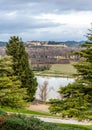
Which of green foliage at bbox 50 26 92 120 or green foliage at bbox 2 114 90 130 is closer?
green foliage at bbox 2 114 90 130

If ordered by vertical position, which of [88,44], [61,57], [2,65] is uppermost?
[88,44]

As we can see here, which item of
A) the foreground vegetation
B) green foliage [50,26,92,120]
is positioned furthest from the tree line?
the foreground vegetation

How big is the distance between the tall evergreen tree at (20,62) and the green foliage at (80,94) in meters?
16.5

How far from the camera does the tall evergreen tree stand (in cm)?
3225

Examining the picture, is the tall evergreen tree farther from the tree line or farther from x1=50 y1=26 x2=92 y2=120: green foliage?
x1=50 y1=26 x2=92 y2=120: green foliage

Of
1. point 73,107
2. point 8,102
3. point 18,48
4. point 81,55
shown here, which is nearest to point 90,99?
point 73,107

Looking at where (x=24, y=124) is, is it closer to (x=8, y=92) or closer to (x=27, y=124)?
(x=27, y=124)

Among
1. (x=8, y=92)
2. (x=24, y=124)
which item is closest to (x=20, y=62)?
(x=8, y=92)

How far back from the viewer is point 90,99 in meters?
14.3

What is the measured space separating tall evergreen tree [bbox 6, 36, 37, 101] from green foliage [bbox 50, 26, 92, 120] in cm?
1647

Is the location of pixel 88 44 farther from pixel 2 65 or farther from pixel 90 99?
pixel 2 65

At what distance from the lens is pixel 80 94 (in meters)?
14.1

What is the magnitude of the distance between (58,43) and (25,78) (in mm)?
152202

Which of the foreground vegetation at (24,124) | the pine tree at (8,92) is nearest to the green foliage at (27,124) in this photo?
the foreground vegetation at (24,124)
